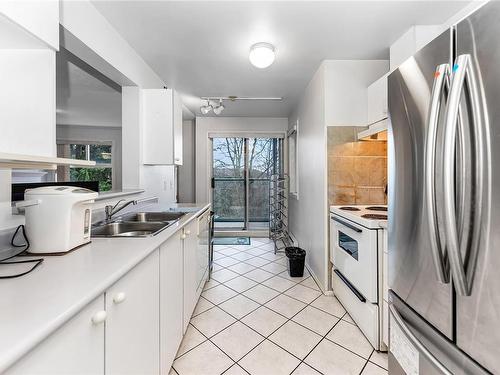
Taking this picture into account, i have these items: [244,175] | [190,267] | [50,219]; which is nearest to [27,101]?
[50,219]

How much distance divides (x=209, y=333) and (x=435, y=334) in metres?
1.52

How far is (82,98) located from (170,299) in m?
3.79

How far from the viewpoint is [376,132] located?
208 cm

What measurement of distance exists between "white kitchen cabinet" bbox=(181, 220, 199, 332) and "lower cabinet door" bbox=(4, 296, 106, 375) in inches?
34.5

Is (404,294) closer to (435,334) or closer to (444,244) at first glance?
(435,334)

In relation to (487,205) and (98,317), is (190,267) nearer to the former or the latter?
(98,317)

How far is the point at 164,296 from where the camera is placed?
1292 mm

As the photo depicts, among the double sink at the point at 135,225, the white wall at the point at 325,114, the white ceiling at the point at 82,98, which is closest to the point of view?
the double sink at the point at 135,225

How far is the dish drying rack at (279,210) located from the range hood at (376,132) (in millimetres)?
1989

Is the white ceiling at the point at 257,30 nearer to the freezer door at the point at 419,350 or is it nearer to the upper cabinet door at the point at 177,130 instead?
the upper cabinet door at the point at 177,130

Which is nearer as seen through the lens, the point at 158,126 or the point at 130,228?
the point at 130,228

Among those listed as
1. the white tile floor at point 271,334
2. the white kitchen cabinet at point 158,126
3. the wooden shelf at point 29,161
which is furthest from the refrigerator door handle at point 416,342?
the white kitchen cabinet at point 158,126

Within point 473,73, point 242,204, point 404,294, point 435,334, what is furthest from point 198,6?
point 242,204

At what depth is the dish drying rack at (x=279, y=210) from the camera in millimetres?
4309
